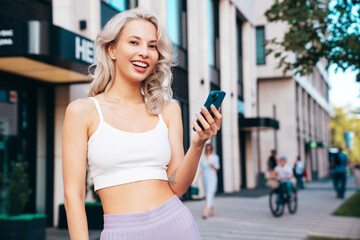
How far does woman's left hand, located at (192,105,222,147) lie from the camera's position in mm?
2010

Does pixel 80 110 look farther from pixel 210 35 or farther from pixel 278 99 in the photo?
pixel 278 99

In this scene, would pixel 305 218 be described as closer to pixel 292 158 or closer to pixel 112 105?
pixel 112 105

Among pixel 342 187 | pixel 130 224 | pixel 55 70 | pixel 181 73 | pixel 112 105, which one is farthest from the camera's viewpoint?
pixel 342 187

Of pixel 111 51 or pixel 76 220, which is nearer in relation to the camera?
pixel 76 220

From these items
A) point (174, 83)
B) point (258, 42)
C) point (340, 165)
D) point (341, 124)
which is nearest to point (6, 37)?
→ point (174, 83)

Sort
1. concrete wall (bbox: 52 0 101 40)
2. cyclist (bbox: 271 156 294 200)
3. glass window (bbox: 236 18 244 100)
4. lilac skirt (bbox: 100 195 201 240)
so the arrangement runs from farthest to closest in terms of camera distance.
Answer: glass window (bbox: 236 18 244 100) < cyclist (bbox: 271 156 294 200) < concrete wall (bbox: 52 0 101 40) < lilac skirt (bbox: 100 195 201 240)

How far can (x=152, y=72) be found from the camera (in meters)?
2.37

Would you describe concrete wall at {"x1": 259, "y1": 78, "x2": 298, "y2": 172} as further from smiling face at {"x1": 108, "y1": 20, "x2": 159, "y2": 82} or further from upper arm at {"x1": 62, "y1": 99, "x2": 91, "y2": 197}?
upper arm at {"x1": 62, "y1": 99, "x2": 91, "y2": 197}

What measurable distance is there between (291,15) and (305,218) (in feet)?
18.9

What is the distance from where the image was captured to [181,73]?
54.5 feet

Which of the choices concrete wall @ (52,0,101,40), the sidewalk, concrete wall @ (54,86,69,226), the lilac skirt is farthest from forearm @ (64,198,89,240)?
concrete wall @ (54,86,69,226)

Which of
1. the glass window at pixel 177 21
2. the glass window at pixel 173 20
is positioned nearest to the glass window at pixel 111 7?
the glass window at pixel 173 20

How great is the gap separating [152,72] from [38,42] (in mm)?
5397

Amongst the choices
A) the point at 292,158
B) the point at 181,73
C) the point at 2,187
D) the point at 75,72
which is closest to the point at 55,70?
the point at 75,72
